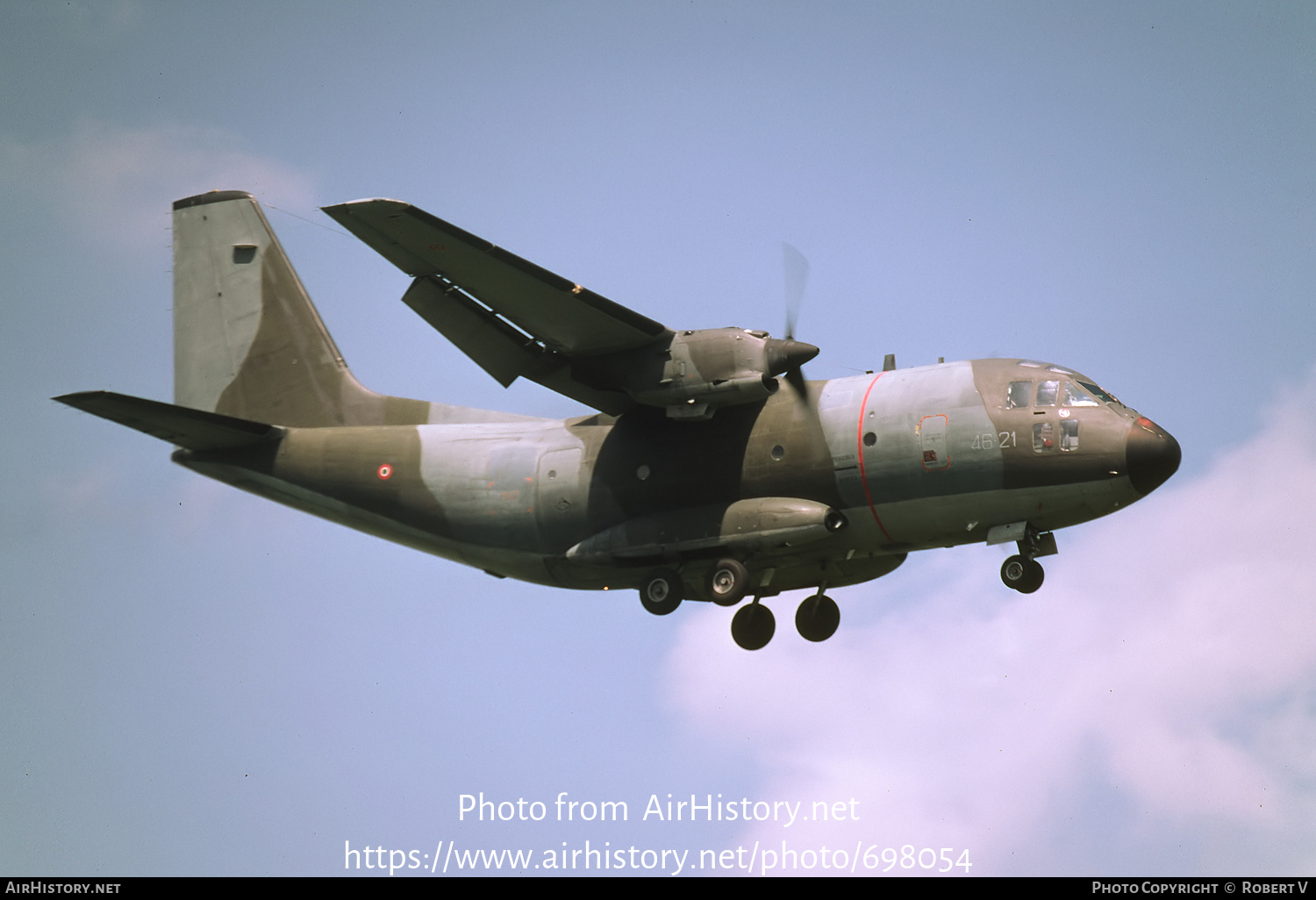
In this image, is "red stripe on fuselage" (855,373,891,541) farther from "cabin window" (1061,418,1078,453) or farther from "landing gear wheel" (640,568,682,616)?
"landing gear wheel" (640,568,682,616)

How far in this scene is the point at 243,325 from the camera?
2742cm

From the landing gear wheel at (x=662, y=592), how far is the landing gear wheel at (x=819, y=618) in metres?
2.98

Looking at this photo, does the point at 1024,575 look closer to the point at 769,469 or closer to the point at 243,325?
the point at 769,469

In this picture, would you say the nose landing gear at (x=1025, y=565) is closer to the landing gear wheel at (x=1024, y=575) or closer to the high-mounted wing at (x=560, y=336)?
the landing gear wheel at (x=1024, y=575)

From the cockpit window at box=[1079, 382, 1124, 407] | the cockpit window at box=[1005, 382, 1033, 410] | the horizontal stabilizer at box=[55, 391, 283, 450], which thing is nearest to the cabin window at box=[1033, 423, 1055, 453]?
the cockpit window at box=[1005, 382, 1033, 410]

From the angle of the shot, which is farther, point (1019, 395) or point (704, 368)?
point (704, 368)

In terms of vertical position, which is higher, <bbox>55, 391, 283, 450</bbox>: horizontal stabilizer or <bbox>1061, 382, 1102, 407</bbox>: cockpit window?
<bbox>1061, 382, 1102, 407</bbox>: cockpit window

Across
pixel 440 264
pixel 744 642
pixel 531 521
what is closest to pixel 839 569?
pixel 744 642

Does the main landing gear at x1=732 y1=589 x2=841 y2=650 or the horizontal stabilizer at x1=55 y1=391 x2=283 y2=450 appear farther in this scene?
the main landing gear at x1=732 y1=589 x2=841 y2=650

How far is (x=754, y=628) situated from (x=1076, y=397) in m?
6.57

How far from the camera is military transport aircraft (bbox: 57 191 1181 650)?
2072 cm

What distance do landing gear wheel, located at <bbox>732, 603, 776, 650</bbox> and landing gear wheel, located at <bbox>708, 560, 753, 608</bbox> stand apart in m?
2.65

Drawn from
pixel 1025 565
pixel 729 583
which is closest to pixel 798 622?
pixel 729 583
